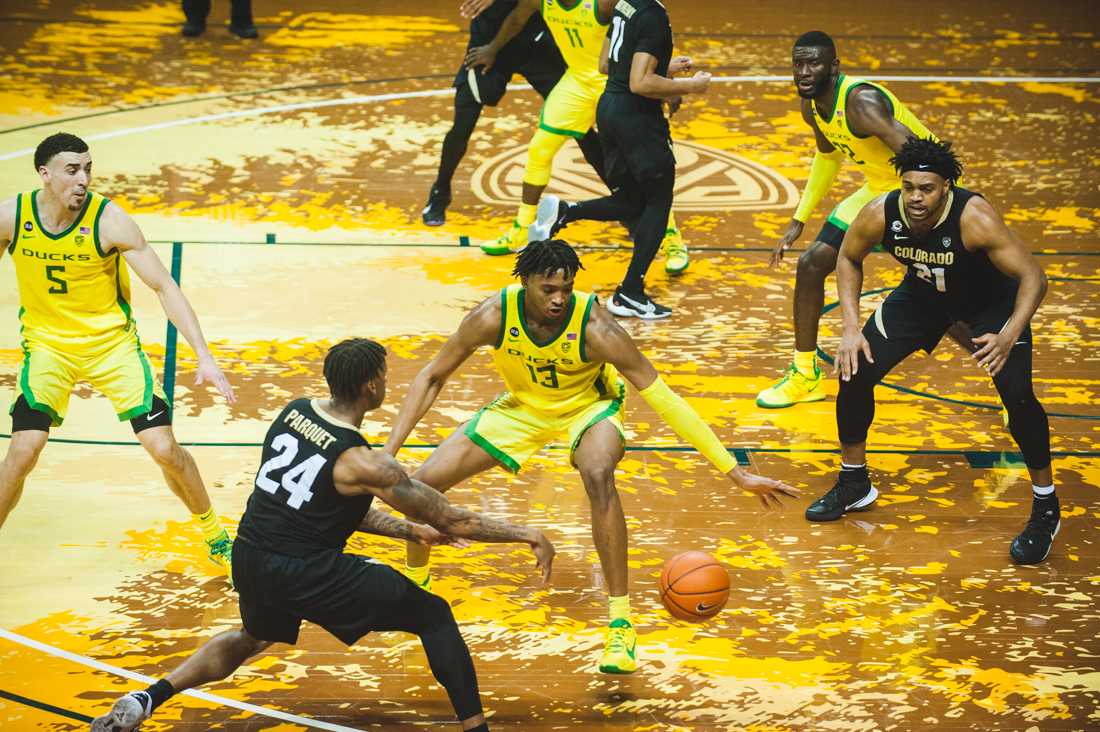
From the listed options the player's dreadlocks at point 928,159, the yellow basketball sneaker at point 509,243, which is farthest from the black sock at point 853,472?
the yellow basketball sneaker at point 509,243

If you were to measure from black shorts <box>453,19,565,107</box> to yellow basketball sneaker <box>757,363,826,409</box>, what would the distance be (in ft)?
10.5

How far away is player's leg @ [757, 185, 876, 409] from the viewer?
819 cm

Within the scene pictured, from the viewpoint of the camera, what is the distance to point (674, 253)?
10281mm

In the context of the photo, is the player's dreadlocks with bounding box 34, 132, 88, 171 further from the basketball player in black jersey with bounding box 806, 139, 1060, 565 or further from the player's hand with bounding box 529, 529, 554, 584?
the basketball player in black jersey with bounding box 806, 139, 1060, 565

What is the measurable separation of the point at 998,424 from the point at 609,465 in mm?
3213

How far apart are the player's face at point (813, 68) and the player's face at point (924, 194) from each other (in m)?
1.26

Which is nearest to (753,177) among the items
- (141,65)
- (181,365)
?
(181,365)

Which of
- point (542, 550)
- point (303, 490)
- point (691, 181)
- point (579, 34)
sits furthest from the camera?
point (691, 181)

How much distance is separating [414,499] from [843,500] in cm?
280

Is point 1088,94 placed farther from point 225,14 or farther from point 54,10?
point 54,10

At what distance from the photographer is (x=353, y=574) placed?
203 inches

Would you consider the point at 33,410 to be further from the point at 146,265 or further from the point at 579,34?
the point at 579,34

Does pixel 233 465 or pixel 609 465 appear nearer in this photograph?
pixel 609 465

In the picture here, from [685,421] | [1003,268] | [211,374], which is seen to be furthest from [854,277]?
[211,374]
